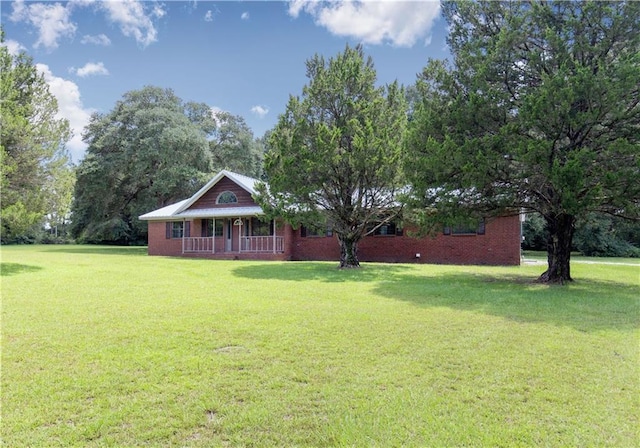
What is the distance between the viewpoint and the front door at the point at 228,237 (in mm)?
24672

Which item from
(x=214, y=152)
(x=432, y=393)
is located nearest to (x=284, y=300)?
(x=432, y=393)

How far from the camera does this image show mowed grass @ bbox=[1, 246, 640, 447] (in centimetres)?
297

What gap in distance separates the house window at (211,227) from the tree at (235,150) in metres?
13.6

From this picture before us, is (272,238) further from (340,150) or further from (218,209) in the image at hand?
(340,150)

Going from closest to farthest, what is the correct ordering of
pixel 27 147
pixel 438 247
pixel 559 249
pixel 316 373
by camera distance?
pixel 316 373 < pixel 559 249 < pixel 27 147 < pixel 438 247

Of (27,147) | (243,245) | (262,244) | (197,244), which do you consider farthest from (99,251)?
(27,147)

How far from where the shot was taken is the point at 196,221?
25.9 metres

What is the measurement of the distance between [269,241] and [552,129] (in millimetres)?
15748

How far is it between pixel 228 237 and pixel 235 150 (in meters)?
16.8

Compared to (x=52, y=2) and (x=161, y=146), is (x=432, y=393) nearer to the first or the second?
(x=52, y=2)

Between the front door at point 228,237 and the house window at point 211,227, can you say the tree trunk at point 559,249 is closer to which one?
the front door at point 228,237

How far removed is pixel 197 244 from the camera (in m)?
25.3

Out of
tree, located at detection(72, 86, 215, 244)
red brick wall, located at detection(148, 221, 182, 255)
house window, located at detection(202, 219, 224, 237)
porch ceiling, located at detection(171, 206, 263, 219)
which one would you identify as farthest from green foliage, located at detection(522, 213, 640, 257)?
tree, located at detection(72, 86, 215, 244)

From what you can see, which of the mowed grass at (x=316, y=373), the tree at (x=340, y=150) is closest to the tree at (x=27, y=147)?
the mowed grass at (x=316, y=373)
